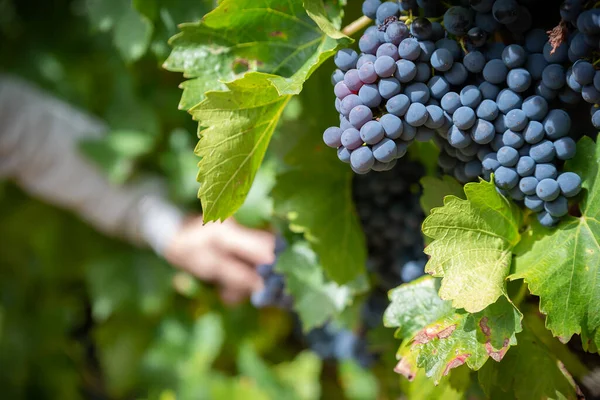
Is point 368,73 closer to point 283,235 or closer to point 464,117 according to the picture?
point 464,117

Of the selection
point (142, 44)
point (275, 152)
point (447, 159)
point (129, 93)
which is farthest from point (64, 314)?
point (447, 159)

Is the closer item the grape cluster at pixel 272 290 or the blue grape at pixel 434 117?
the blue grape at pixel 434 117

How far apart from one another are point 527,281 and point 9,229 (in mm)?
1744

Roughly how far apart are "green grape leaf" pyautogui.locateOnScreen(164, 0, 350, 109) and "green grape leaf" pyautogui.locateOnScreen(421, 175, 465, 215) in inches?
6.9

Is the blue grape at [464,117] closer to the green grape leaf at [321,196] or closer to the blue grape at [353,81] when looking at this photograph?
the blue grape at [353,81]

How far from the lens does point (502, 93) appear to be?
496mm

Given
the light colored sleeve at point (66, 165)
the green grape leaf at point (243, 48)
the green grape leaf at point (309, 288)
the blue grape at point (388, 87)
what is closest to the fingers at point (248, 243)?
the light colored sleeve at point (66, 165)

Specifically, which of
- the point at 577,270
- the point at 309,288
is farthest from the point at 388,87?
the point at 309,288

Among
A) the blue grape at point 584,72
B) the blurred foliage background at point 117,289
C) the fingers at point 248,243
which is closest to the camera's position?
the blue grape at point 584,72

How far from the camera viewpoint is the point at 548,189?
1.62 feet

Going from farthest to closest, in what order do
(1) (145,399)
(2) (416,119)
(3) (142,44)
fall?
(1) (145,399)
(3) (142,44)
(2) (416,119)

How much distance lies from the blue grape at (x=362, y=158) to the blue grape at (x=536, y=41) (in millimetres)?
173

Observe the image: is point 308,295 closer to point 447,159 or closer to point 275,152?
point 275,152

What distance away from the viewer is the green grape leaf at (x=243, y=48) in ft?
1.91
